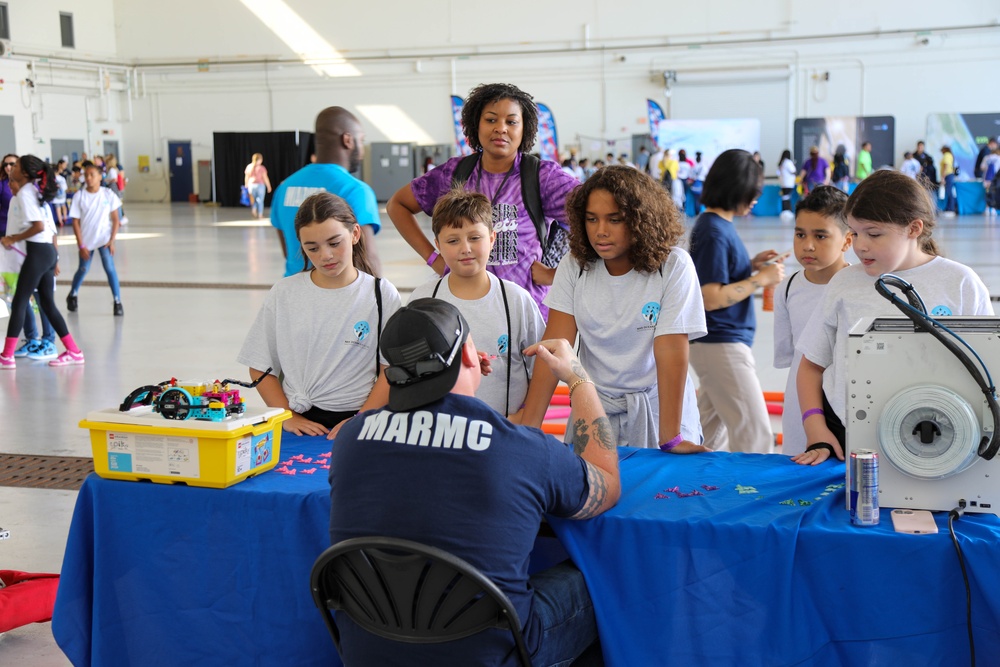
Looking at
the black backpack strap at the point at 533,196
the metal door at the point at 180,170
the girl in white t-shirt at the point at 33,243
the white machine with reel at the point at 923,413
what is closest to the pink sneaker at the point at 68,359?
the girl in white t-shirt at the point at 33,243

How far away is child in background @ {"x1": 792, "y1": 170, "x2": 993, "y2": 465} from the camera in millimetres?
2127

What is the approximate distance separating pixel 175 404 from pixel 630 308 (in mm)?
1125

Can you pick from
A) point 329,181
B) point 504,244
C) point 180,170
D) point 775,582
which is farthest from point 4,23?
point 775,582

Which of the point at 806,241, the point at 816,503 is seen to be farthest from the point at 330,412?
the point at 806,241

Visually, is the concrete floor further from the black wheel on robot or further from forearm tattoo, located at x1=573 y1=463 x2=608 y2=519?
forearm tattoo, located at x1=573 y1=463 x2=608 y2=519

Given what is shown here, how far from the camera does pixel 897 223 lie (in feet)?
6.97

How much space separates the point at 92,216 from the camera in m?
7.79

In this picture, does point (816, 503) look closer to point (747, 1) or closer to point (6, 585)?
point (6, 585)

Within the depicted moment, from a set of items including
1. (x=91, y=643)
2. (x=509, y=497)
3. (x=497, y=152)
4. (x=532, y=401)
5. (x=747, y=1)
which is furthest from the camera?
(x=747, y=1)

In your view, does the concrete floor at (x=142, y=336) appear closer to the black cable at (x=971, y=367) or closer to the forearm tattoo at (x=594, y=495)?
the black cable at (x=971, y=367)

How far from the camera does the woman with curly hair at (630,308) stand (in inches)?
94.3

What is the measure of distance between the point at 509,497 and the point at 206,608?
2.92ft

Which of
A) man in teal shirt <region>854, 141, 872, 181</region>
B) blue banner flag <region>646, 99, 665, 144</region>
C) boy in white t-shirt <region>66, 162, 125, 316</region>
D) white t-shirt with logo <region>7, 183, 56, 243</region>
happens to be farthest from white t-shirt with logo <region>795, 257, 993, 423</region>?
blue banner flag <region>646, 99, 665, 144</region>

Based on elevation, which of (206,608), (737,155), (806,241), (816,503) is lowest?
(206,608)
